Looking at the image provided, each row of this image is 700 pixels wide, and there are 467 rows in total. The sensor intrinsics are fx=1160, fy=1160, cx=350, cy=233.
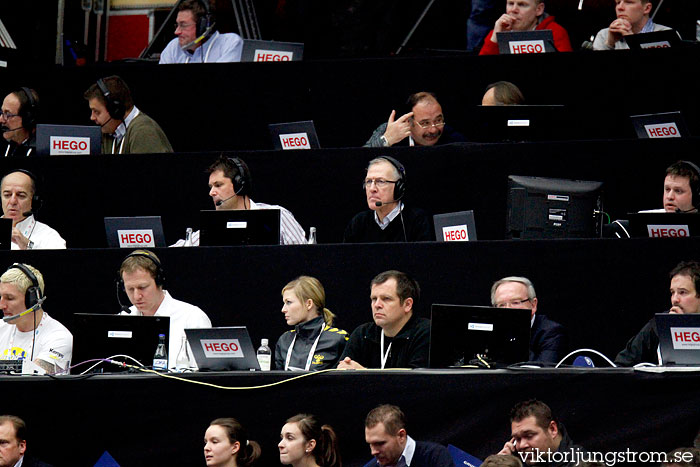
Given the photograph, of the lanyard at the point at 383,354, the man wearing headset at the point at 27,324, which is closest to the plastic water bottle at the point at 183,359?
the man wearing headset at the point at 27,324

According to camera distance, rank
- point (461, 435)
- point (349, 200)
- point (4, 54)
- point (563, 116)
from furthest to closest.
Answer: point (4, 54)
point (563, 116)
point (349, 200)
point (461, 435)

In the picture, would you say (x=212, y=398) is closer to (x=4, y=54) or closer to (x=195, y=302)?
(x=195, y=302)

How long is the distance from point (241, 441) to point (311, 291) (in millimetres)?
914

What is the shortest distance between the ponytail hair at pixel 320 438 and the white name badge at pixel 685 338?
1.25 m

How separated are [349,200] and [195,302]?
1.06m

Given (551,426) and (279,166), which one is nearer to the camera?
(551,426)

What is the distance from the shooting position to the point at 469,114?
21.3 feet

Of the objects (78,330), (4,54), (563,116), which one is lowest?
(78,330)

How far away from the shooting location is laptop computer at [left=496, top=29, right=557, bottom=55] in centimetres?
654

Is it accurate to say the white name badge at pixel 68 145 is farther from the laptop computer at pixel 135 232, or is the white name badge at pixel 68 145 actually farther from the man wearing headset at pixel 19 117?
the laptop computer at pixel 135 232

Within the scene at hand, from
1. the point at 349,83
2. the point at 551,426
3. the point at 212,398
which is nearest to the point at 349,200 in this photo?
the point at 349,83

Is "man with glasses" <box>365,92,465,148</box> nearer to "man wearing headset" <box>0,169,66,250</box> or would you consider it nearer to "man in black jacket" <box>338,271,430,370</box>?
"man in black jacket" <box>338,271,430,370</box>

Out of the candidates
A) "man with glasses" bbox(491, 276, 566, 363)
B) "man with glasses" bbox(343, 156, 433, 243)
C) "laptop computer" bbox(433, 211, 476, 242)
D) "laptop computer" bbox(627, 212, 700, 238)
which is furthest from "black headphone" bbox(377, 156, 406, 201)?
"laptop computer" bbox(627, 212, 700, 238)

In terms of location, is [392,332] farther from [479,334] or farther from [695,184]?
[695,184]
